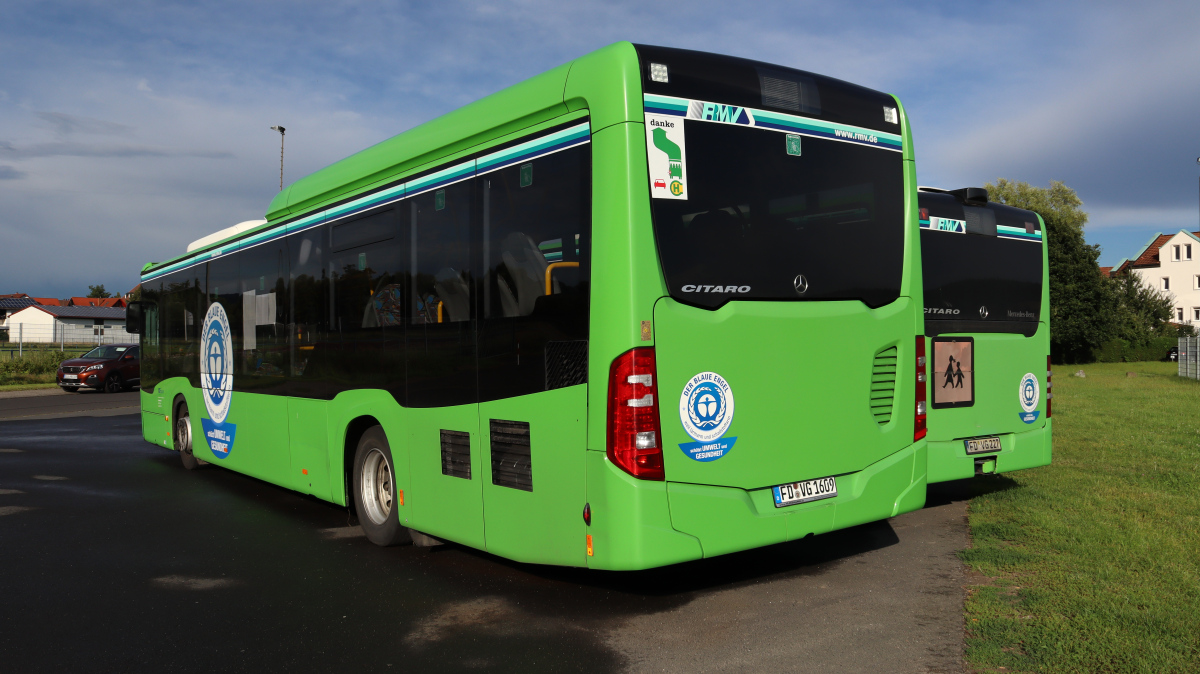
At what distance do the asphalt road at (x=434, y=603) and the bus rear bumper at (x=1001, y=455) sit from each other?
1.57 feet

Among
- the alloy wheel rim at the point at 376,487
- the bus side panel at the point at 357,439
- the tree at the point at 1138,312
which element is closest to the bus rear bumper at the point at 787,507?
the bus side panel at the point at 357,439

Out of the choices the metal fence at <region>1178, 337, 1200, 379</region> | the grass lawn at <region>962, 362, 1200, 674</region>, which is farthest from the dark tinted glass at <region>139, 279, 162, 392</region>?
the metal fence at <region>1178, 337, 1200, 379</region>

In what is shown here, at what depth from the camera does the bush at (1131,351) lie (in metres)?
52.6

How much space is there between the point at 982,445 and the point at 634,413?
4.99 metres

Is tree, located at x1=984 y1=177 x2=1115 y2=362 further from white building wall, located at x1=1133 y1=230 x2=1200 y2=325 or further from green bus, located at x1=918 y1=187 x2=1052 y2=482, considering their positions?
green bus, located at x1=918 y1=187 x2=1052 y2=482

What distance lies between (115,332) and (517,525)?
5561cm

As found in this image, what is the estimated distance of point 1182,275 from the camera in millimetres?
76938

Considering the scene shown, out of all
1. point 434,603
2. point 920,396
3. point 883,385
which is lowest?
point 434,603

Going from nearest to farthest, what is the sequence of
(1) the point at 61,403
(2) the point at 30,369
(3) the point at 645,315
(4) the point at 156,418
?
(3) the point at 645,315, (4) the point at 156,418, (1) the point at 61,403, (2) the point at 30,369

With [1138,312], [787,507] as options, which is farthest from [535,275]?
[1138,312]

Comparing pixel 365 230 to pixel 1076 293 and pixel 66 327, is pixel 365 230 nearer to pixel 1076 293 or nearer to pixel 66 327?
pixel 66 327

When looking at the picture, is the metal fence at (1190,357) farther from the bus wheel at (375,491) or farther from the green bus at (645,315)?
the bus wheel at (375,491)

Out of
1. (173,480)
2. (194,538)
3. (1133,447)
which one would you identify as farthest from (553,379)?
(1133,447)

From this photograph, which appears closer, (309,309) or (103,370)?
(309,309)
